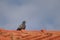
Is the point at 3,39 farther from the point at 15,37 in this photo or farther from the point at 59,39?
the point at 59,39

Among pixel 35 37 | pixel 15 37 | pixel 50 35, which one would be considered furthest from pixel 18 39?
pixel 50 35

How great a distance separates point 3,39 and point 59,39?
432 centimetres

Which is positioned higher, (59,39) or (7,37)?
(7,37)

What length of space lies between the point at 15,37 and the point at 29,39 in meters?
1.14

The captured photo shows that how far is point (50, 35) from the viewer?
58.7 ft

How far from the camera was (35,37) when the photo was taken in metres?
17.5

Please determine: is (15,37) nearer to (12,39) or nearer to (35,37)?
(12,39)

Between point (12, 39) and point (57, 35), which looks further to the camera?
point (57, 35)

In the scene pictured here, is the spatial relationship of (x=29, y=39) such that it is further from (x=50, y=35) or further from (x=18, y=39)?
(x=50, y=35)

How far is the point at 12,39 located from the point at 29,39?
1.38 meters

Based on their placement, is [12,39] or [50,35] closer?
[12,39]

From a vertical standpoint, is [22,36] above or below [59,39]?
above

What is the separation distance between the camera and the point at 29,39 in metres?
16.9

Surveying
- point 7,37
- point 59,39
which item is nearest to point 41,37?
point 59,39
